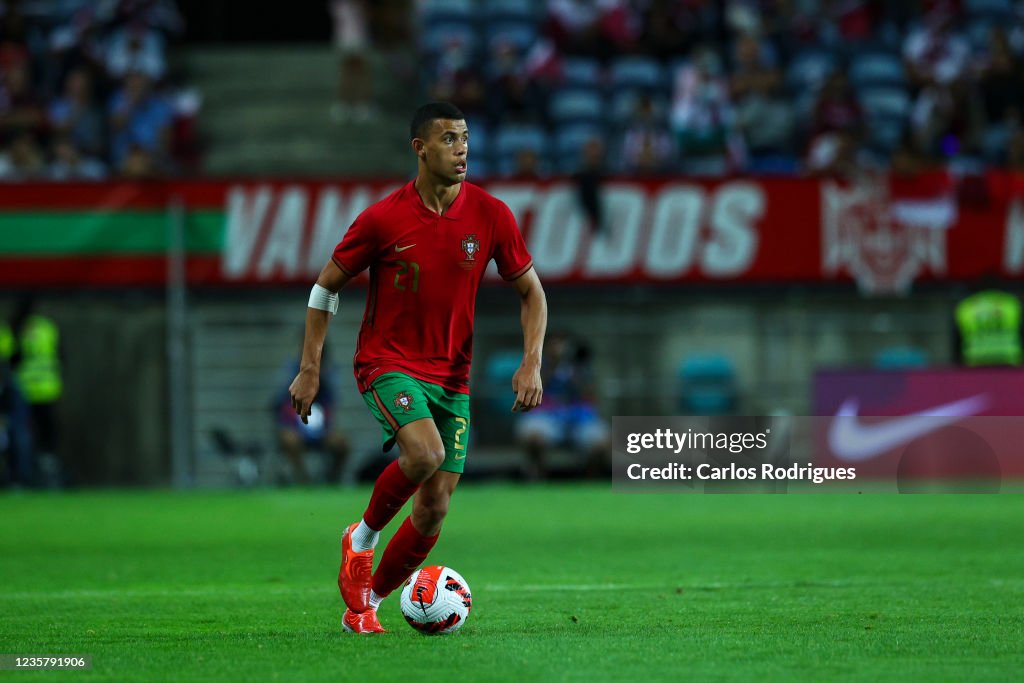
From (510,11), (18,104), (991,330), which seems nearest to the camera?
(991,330)

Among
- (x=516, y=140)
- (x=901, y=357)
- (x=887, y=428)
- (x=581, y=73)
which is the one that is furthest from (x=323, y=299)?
(x=581, y=73)

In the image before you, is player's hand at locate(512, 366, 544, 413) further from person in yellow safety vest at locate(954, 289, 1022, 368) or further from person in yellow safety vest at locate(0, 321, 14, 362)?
person in yellow safety vest at locate(0, 321, 14, 362)

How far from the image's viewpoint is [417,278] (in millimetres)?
7195

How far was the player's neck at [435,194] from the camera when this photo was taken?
286 inches

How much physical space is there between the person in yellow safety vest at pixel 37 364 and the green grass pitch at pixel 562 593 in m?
2.96

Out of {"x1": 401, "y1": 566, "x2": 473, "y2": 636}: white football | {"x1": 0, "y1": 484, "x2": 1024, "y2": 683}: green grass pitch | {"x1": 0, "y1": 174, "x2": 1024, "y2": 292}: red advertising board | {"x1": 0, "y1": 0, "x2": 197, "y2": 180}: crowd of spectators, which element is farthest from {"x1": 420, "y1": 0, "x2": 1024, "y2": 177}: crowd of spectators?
{"x1": 401, "y1": 566, "x2": 473, "y2": 636}: white football

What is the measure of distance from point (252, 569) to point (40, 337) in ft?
28.7

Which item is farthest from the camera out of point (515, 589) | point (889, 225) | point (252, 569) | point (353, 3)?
point (353, 3)

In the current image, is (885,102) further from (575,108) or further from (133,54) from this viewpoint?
(133,54)

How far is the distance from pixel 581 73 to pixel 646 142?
2.21 m

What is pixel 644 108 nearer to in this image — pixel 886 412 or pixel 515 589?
pixel 886 412

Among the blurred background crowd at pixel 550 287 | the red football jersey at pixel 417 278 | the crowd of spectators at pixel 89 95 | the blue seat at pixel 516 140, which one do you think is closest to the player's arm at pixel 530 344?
the red football jersey at pixel 417 278

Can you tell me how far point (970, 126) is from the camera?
21.6 meters

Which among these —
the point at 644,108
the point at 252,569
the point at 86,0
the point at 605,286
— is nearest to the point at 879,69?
the point at 644,108
